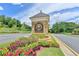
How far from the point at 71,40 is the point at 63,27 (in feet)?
0.63

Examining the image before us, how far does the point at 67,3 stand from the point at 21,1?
1.84ft

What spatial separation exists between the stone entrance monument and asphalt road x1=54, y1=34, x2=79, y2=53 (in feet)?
0.62

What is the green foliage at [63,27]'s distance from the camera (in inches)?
93.9

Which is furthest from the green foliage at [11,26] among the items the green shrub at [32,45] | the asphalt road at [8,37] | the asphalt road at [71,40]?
the asphalt road at [71,40]

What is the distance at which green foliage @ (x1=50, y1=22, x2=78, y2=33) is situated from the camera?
7.82 feet

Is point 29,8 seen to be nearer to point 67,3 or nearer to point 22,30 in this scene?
point 22,30

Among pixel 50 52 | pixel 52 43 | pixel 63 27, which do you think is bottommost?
pixel 50 52

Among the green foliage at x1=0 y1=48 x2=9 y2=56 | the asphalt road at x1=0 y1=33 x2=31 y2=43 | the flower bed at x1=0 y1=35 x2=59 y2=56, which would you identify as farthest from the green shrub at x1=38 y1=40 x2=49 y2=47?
the green foliage at x1=0 y1=48 x2=9 y2=56

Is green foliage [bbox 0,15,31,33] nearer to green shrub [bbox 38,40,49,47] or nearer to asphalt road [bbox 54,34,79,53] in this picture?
green shrub [bbox 38,40,49,47]

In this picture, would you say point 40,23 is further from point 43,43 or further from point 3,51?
point 3,51

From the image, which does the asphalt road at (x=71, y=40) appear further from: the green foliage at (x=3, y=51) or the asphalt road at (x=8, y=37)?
the green foliage at (x=3, y=51)

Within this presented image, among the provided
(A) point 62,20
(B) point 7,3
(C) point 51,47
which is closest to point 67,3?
Result: (A) point 62,20

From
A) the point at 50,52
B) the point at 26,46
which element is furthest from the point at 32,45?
the point at 50,52

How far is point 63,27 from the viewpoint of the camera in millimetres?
2422
